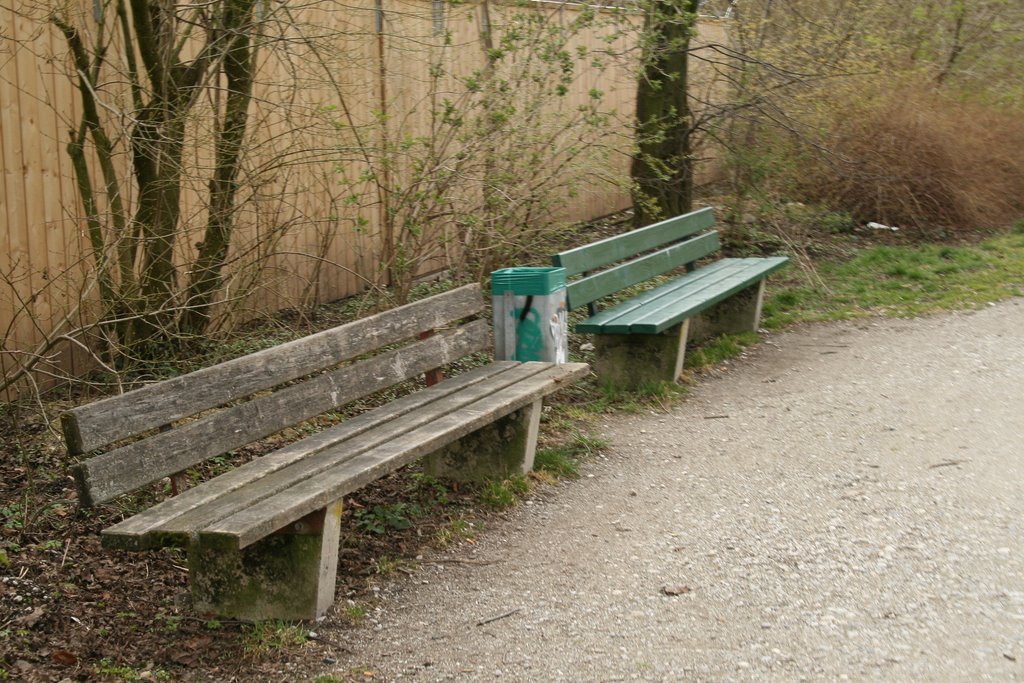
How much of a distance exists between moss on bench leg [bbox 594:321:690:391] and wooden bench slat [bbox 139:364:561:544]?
4.60 ft

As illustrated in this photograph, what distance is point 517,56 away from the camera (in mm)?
8281

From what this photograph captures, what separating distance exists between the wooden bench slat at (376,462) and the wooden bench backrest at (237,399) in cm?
37

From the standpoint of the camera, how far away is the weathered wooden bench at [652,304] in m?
6.60

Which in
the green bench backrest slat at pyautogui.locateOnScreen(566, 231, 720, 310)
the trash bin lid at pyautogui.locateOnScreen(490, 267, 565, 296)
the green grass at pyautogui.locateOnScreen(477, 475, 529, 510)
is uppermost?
the trash bin lid at pyautogui.locateOnScreen(490, 267, 565, 296)

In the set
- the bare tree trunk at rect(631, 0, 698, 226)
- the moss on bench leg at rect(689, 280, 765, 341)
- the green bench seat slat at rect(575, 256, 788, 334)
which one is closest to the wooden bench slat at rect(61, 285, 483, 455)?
the green bench seat slat at rect(575, 256, 788, 334)

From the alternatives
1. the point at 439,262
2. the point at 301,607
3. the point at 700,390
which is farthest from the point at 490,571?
the point at 439,262

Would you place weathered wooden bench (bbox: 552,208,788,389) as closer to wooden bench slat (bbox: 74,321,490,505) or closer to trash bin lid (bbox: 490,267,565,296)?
trash bin lid (bbox: 490,267,565,296)

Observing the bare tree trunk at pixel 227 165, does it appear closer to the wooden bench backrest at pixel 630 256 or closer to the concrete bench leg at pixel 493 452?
the concrete bench leg at pixel 493 452

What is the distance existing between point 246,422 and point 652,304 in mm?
3599

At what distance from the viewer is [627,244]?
7453 millimetres

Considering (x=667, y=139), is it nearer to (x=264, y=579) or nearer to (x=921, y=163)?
(x=921, y=163)

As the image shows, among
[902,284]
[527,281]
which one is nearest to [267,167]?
[527,281]

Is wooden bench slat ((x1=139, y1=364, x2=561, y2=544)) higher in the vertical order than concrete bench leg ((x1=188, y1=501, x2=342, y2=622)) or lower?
higher

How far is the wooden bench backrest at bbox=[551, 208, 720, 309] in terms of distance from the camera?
6547 millimetres
